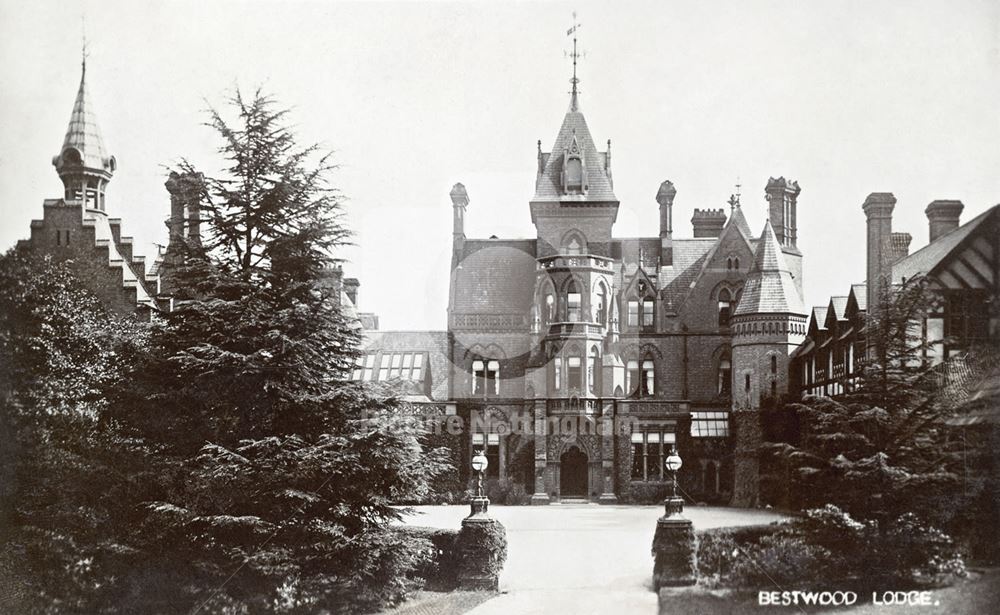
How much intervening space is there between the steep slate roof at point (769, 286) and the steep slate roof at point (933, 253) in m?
9.89

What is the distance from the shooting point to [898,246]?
931 inches

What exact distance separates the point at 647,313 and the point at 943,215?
18109 mm

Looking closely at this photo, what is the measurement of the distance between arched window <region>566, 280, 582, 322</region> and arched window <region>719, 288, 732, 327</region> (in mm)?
5709

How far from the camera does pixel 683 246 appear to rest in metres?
38.9

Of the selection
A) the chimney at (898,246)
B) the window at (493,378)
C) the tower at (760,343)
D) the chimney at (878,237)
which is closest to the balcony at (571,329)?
the window at (493,378)

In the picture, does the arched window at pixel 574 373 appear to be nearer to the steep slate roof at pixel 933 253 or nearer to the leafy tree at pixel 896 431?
the steep slate roof at pixel 933 253

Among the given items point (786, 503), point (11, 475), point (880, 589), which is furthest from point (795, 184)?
point (11, 475)

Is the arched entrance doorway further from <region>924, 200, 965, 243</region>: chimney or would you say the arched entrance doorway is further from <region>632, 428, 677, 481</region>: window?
<region>924, 200, 965, 243</region>: chimney

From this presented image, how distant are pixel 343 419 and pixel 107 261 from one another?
9484 millimetres

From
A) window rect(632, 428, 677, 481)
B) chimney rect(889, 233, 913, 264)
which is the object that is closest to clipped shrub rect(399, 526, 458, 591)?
chimney rect(889, 233, 913, 264)

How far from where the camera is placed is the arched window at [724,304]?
37031 millimetres

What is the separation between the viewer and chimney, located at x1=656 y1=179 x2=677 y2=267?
3862 cm

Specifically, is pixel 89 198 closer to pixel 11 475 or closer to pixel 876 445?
pixel 11 475

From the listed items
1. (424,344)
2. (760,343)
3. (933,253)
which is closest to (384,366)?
(424,344)
